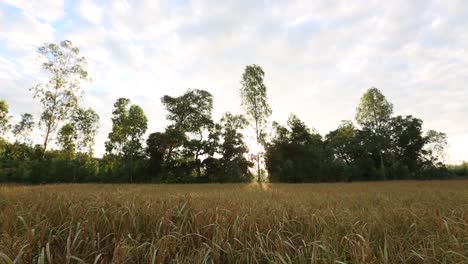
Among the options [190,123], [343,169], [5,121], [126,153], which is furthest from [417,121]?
[5,121]

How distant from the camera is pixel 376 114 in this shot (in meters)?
42.0

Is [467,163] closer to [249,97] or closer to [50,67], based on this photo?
[249,97]

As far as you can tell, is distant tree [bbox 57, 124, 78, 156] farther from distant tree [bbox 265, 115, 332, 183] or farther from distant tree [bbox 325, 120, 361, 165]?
distant tree [bbox 325, 120, 361, 165]

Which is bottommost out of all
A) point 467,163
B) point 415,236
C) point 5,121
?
point 415,236

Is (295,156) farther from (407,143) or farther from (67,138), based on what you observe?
(67,138)

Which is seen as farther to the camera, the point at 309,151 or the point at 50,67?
the point at 309,151

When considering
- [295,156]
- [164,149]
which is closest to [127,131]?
[164,149]

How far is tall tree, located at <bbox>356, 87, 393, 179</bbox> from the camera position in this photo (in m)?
41.8

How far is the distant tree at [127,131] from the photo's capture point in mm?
39469

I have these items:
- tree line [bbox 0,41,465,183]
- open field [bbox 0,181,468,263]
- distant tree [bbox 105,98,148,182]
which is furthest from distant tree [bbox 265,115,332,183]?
open field [bbox 0,181,468,263]

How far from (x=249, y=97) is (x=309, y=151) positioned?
1383 centimetres

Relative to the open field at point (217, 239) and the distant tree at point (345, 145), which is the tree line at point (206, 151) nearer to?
the distant tree at point (345, 145)

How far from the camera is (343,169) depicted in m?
39.0

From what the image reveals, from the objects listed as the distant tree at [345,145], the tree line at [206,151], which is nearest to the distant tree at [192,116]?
the tree line at [206,151]
